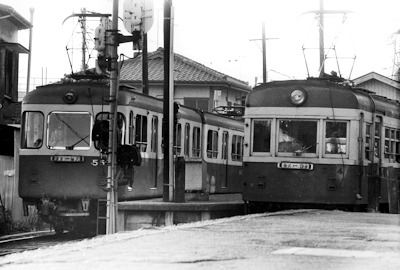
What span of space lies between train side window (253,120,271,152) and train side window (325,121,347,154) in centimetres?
104

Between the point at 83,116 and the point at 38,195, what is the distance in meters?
1.71

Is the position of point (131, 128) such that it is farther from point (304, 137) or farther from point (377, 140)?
point (377, 140)

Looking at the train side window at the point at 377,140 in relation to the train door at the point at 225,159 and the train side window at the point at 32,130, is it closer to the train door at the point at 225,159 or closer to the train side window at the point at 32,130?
the train side window at the point at 32,130

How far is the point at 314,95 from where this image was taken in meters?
17.4

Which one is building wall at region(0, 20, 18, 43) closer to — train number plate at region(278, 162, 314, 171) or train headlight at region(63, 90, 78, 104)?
train headlight at region(63, 90, 78, 104)

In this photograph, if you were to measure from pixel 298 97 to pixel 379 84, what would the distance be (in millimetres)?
24428

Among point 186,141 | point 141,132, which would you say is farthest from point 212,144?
point 141,132

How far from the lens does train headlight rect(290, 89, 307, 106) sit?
17.3 meters

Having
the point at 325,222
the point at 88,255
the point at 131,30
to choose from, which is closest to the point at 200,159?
the point at 131,30

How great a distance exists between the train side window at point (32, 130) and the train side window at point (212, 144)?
7027 mm

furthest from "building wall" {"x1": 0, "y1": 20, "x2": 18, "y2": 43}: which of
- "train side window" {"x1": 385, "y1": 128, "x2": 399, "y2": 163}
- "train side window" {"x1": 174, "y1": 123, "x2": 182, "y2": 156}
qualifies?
"train side window" {"x1": 385, "y1": 128, "x2": 399, "y2": 163}

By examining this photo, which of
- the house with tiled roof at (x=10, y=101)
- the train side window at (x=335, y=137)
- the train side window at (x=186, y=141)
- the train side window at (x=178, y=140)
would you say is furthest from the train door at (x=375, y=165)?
the house with tiled roof at (x=10, y=101)

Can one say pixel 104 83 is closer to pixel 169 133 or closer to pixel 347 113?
pixel 169 133

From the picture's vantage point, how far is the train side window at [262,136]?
57.1ft
